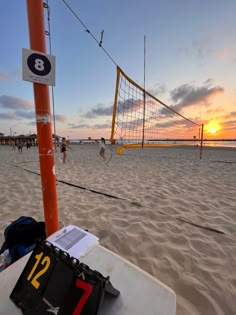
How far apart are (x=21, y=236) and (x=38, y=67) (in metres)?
1.55

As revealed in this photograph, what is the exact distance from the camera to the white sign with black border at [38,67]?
126 centimetres

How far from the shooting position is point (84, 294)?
0.74 meters

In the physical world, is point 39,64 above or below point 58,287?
above

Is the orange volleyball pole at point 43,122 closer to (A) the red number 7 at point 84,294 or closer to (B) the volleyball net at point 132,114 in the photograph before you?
(A) the red number 7 at point 84,294

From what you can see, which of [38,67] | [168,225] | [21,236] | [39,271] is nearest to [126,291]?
[39,271]

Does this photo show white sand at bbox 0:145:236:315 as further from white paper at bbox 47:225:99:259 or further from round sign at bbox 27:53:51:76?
round sign at bbox 27:53:51:76

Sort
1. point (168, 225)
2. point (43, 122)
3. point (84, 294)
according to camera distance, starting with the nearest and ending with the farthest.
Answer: point (84, 294), point (43, 122), point (168, 225)

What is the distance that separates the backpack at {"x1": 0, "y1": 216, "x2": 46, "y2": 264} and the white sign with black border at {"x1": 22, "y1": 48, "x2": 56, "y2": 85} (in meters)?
1.36

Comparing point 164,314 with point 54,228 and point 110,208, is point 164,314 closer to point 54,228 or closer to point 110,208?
point 54,228

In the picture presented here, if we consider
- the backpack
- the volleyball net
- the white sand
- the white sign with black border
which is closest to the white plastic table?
the backpack

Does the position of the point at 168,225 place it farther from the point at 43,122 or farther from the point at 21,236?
the point at 43,122

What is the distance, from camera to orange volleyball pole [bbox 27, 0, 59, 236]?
1.30 m

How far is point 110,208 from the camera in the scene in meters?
2.80

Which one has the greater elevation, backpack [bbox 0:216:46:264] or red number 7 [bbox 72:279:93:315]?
red number 7 [bbox 72:279:93:315]
